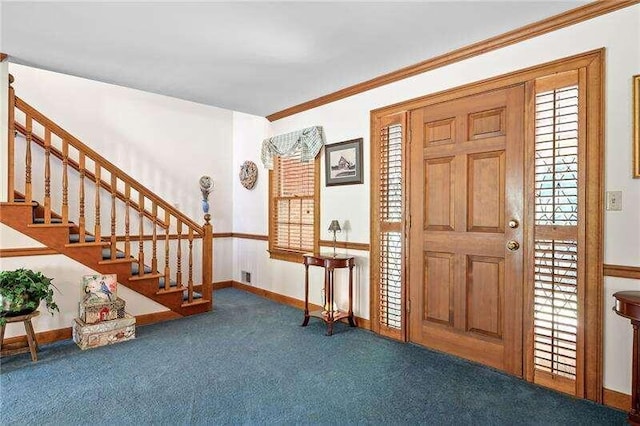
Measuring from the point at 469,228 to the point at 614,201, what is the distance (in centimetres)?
94

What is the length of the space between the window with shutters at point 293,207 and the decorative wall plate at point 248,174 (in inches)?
18.7

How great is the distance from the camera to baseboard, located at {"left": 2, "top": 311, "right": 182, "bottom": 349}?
3.05 m

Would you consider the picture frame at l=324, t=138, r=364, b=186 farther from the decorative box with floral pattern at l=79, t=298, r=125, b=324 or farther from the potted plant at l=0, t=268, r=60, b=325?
the potted plant at l=0, t=268, r=60, b=325

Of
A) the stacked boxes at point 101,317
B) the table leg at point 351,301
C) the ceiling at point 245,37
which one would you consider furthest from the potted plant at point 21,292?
the table leg at point 351,301

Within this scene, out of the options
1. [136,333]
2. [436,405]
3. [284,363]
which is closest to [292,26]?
[284,363]

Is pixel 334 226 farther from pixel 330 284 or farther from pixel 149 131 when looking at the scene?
pixel 149 131

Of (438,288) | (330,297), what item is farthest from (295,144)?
(438,288)

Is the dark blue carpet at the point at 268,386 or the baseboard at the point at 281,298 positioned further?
the baseboard at the point at 281,298

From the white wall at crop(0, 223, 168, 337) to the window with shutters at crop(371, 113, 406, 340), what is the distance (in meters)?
2.82

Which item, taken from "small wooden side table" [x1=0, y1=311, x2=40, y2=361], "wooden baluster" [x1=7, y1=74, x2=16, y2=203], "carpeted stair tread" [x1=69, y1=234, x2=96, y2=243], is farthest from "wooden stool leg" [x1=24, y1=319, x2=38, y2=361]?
"wooden baluster" [x1=7, y1=74, x2=16, y2=203]

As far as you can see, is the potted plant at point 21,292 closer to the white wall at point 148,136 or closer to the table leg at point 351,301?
the white wall at point 148,136

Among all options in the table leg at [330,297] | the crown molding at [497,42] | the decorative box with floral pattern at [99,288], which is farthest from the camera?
the table leg at [330,297]

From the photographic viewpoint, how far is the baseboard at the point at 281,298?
3.72 m

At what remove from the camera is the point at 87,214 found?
4359 millimetres
